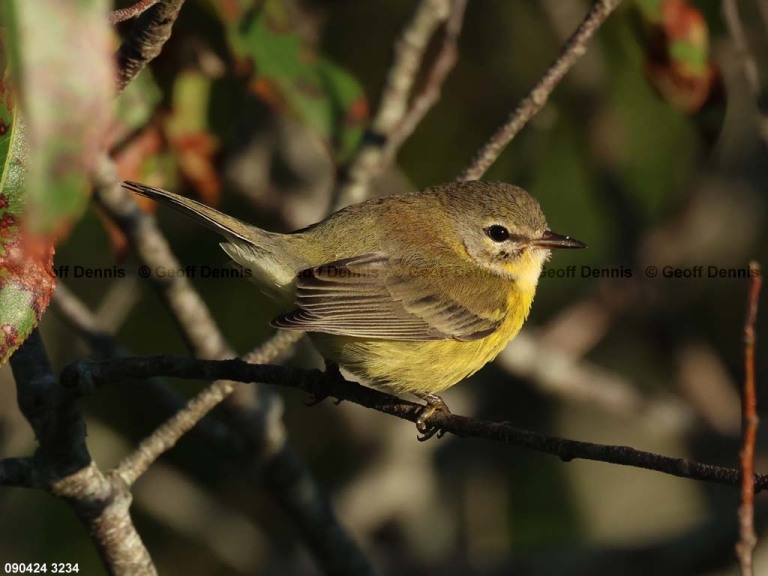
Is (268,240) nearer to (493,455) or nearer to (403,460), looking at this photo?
(403,460)

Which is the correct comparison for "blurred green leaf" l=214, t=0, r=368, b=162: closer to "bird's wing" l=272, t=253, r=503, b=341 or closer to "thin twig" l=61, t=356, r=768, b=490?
"bird's wing" l=272, t=253, r=503, b=341

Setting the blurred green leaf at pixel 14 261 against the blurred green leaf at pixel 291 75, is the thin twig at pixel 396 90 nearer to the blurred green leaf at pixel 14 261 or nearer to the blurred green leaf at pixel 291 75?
the blurred green leaf at pixel 291 75

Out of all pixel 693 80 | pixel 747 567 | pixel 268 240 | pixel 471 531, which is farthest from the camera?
pixel 471 531

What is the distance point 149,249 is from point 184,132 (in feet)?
1.83

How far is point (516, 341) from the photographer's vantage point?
511cm

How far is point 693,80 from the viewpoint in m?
3.37

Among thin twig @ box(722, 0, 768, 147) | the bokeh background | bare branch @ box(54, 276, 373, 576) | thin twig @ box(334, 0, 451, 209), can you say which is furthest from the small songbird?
thin twig @ box(722, 0, 768, 147)

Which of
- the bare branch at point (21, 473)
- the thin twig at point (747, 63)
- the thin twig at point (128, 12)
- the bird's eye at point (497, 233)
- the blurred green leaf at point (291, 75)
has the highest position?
the thin twig at point (747, 63)

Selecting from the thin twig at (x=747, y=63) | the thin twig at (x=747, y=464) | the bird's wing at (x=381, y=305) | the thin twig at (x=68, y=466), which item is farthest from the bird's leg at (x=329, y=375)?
the thin twig at (x=747, y=63)

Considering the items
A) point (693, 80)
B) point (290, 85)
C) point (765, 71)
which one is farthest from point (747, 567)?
point (765, 71)

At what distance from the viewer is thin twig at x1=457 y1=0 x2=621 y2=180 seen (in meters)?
3.15

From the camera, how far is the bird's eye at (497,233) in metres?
4.31

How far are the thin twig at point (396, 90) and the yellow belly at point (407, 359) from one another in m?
0.72

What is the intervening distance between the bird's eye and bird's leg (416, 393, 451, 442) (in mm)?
810
